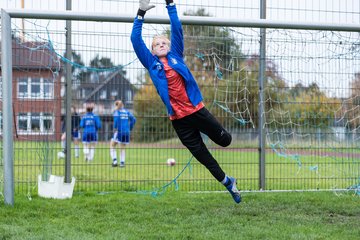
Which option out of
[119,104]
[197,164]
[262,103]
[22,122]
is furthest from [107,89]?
[262,103]

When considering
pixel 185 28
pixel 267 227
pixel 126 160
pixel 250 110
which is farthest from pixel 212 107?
pixel 267 227

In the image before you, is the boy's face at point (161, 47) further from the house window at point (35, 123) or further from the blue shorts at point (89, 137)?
the blue shorts at point (89, 137)

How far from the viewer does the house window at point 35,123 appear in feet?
28.7

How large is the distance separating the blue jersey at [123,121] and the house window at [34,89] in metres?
1.43

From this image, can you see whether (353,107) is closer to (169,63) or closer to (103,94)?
(103,94)

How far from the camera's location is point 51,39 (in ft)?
28.3

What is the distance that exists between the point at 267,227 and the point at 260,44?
4050mm

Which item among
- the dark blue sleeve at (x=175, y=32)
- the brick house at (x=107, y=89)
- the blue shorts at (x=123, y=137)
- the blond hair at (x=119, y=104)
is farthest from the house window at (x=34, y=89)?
the dark blue sleeve at (x=175, y=32)

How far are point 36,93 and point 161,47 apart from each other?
3332 mm

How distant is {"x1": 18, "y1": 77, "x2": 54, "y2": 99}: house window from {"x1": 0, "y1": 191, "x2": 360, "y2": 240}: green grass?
1706mm

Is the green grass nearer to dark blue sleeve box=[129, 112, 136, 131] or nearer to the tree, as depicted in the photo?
dark blue sleeve box=[129, 112, 136, 131]

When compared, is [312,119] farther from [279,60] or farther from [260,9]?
[260,9]

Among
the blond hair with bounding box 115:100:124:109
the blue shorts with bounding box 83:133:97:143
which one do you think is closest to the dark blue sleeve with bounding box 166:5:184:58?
the blond hair with bounding box 115:100:124:109

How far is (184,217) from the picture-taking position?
22.1 feet
